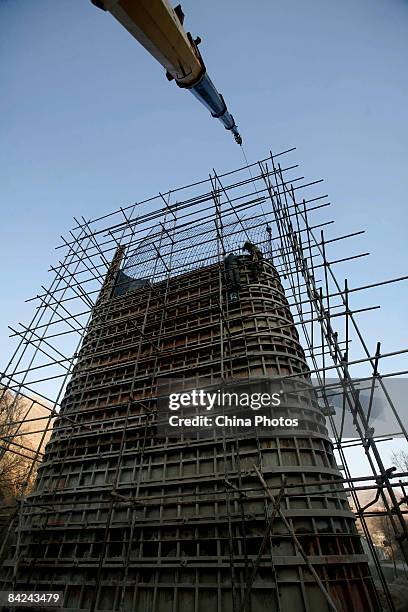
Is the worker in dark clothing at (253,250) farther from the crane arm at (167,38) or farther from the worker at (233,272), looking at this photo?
the crane arm at (167,38)

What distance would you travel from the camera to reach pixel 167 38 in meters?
5.70

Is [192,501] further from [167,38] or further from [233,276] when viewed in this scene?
[167,38]

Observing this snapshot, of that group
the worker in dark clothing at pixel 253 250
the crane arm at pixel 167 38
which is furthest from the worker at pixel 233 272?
the crane arm at pixel 167 38

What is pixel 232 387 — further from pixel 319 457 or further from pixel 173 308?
pixel 173 308

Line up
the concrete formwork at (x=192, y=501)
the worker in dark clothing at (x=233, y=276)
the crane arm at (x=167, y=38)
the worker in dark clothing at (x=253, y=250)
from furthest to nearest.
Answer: the worker in dark clothing at (x=253, y=250), the worker in dark clothing at (x=233, y=276), the concrete formwork at (x=192, y=501), the crane arm at (x=167, y=38)

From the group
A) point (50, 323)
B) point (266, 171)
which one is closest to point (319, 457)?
point (50, 323)

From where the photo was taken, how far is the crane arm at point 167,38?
5.04 m

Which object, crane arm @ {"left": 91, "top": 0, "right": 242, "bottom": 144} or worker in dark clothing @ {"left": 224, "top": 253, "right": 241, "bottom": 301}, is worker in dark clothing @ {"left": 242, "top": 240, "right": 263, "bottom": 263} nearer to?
worker in dark clothing @ {"left": 224, "top": 253, "right": 241, "bottom": 301}

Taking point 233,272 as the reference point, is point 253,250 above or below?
above

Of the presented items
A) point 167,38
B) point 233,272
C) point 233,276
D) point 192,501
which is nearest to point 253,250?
point 233,272

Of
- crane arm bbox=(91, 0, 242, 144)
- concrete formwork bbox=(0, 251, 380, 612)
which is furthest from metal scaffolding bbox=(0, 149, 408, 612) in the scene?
crane arm bbox=(91, 0, 242, 144)

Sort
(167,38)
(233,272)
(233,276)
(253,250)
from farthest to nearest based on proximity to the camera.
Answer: (253,250) < (233,272) < (233,276) < (167,38)

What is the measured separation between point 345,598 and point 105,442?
6135 millimetres

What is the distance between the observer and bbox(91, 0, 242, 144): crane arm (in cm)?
504
